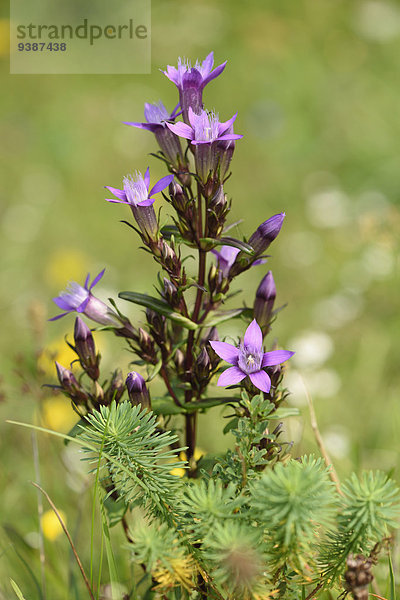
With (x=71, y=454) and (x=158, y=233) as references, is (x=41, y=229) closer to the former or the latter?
(x=71, y=454)

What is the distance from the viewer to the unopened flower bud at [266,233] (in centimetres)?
135

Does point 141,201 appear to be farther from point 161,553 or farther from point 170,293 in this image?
point 161,553

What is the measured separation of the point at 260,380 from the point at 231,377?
57 millimetres

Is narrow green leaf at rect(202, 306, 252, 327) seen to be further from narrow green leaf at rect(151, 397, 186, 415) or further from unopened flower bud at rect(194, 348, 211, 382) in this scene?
narrow green leaf at rect(151, 397, 186, 415)

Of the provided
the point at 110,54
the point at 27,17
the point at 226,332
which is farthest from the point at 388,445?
the point at 27,17

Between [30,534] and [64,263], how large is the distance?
188 cm

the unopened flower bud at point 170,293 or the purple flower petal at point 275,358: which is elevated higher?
the unopened flower bud at point 170,293

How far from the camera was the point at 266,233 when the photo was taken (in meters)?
1.36

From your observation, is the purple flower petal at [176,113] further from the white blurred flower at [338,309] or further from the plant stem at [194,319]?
the white blurred flower at [338,309]

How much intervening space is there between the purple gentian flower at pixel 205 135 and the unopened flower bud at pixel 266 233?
179mm

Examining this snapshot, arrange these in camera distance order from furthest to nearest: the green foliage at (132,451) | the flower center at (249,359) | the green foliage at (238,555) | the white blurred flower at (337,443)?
1. the white blurred flower at (337,443)
2. the flower center at (249,359)
3. the green foliage at (132,451)
4. the green foliage at (238,555)

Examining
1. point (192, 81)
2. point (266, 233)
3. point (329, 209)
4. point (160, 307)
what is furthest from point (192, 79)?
point (329, 209)

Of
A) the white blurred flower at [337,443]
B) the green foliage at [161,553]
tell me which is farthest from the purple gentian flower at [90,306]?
the white blurred flower at [337,443]

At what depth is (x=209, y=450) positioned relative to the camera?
2.39 metres
